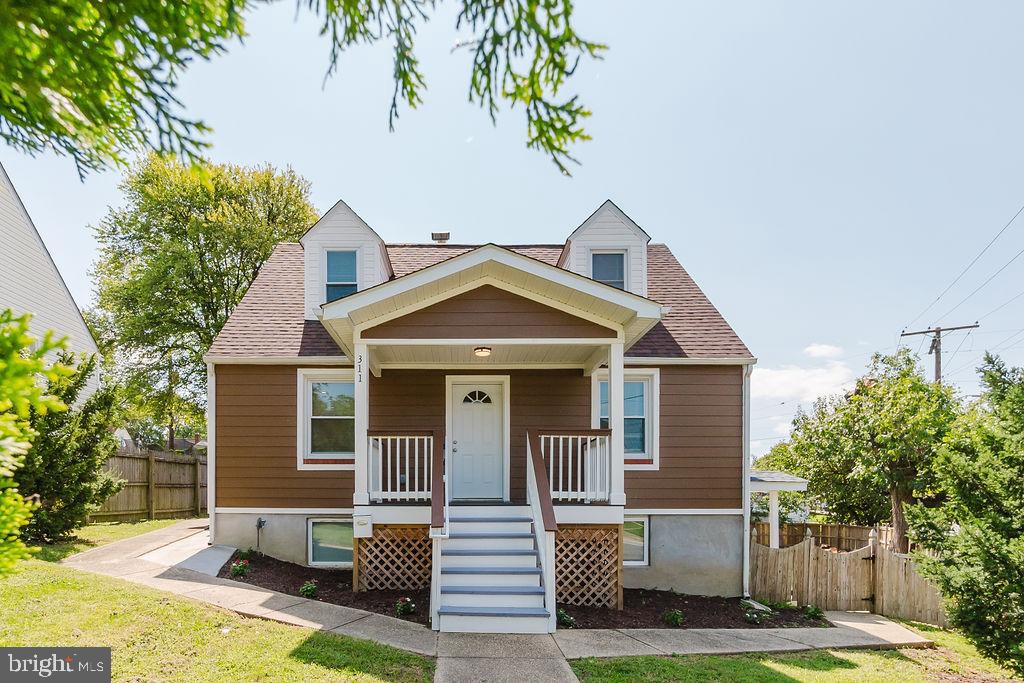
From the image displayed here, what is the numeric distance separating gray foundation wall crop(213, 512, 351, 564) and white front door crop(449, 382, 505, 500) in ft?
7.08

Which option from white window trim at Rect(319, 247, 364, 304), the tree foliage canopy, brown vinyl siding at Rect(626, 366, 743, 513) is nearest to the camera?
brown vinyl siding at Rect(626, 366, 743, 513)

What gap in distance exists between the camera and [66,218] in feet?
8.61

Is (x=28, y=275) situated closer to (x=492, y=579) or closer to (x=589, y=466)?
(x=492, y=579)

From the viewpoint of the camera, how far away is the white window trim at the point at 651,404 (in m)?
9.98

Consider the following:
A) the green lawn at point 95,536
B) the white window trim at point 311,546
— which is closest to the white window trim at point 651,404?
the white window trim at point 311,546

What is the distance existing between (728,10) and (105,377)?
2548 centimetres

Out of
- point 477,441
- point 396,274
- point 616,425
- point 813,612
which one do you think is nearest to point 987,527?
point 813,612

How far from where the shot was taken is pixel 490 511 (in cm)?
848

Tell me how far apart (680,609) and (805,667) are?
8.39 feet

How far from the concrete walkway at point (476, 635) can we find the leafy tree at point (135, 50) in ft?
16.7

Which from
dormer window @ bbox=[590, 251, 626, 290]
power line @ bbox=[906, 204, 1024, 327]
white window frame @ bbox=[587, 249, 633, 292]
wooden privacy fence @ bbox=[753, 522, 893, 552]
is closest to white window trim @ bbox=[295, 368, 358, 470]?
white window frame @ bbox=[587, 249, 633, 292]

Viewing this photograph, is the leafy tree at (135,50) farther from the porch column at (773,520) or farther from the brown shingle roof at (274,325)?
the porch column at (773,520)

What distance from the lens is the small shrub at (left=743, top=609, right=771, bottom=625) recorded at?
803 centimetres

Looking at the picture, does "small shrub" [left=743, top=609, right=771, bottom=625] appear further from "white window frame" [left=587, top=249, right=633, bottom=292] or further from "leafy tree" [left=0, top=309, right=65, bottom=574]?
"leafy tree" [left=0, top=309, right=65, bottom=574]
